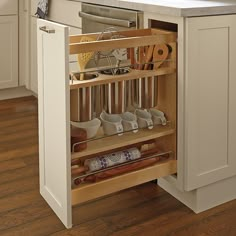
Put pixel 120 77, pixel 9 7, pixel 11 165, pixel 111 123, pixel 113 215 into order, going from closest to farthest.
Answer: pixel 120 77, pixel 111 123, pixel 113 215, pixel 11 165, pixel 9 7

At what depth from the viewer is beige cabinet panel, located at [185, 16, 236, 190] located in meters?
1.81

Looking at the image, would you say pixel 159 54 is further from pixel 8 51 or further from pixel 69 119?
pixel 8 51

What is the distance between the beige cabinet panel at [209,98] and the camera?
5.93 feet

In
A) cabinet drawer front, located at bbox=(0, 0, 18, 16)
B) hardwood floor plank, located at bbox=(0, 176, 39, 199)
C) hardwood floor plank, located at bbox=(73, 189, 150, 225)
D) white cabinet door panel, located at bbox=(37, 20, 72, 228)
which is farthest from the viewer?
cabinet drawer front, located at bbox=(0, 0, 18, 16)

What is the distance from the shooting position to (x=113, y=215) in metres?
1.97

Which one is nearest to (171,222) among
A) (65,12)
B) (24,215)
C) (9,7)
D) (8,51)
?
(24,215)

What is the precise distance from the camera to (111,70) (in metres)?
1.86

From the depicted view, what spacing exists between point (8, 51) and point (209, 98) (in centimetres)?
220

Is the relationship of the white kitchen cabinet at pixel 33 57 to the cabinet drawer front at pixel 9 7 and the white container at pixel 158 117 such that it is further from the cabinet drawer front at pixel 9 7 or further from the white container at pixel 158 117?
the white container at pixel 158 117

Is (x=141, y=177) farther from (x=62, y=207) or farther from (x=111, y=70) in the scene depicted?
(x=111, y=70)

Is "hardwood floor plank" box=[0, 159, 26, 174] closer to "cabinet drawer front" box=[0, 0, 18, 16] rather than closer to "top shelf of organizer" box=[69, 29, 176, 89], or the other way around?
"top shelf of organizer" box=[69, 29, 176, 89]

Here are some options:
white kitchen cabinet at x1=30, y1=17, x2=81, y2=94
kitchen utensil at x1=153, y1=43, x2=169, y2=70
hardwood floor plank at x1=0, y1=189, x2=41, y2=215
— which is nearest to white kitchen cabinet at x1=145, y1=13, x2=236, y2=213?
kitchen utensil at x1=153, y1=43, x2=169, y2=70

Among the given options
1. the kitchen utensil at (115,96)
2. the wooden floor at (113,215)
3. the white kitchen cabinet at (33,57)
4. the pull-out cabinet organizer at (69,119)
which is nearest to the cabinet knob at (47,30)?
the pull-out cabinet organizer at (69,119)

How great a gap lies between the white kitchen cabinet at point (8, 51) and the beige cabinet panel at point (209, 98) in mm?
2181
